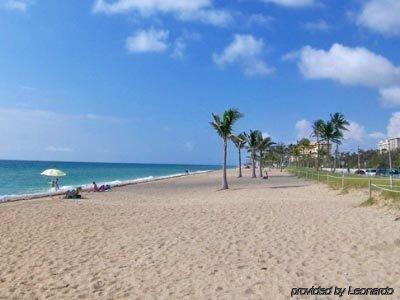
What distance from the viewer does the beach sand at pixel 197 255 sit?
684cm

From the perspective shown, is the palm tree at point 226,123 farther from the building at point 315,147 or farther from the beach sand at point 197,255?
the building at point 315,147

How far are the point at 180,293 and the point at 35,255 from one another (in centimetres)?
418

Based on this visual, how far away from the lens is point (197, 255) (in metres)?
8.99

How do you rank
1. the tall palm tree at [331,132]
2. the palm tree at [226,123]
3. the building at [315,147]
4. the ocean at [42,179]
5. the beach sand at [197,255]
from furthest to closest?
the building at [315,147], the tall palm tree at [331,132], the ocean at [42,179], the palm tree at [226,123], the beach sand at [197,255]

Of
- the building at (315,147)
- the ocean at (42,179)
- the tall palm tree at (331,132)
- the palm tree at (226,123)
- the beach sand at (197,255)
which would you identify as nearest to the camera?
the beach sand at (197,255)

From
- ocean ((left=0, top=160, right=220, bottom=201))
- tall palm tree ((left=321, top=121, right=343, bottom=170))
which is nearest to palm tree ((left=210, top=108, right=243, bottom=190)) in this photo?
ocean ((left=0, top=160, right=220, bottom=201))

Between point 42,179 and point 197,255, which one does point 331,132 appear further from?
point 197,255

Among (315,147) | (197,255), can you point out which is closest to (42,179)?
(197,255)

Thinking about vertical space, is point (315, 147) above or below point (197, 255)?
above

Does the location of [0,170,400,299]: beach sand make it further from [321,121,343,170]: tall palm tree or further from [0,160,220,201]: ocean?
[321,121,343,170]: tall palm tree

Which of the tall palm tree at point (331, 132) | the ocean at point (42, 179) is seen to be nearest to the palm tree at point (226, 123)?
the ocean at point (42, 179)

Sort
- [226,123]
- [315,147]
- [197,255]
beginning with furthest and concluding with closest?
[315,147]
[226,123]
[197,255]

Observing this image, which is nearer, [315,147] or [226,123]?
[226,123]

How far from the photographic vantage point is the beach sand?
684cm
